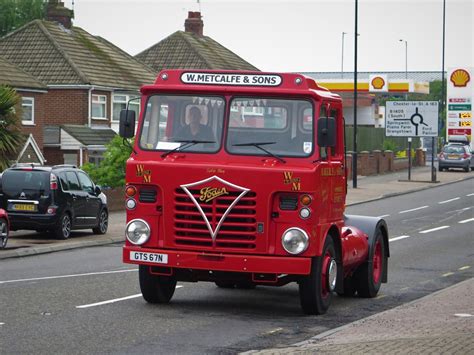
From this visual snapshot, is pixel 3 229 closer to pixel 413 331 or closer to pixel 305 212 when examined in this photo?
pixel 305 212

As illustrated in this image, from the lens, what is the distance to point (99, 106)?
63.9 m

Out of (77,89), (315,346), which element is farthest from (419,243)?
(77,89)

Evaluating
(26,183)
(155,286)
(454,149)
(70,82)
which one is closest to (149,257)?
(155,286)

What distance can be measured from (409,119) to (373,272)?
1894 inches

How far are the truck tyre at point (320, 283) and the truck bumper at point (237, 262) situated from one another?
0.40m

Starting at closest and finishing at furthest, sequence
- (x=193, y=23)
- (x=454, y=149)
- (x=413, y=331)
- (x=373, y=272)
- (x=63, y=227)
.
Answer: (x=413, y=331), (x=373, y=272), (x=63, y=227), (x=454, y=149), (x=193, y=23)

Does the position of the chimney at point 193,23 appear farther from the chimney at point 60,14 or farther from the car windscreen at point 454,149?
the car windscreen at point 454,149

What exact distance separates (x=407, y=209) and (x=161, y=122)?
28.9m

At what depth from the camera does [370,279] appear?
17.3 m

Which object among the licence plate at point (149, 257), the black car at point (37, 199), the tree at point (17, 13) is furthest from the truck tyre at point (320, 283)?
the tree at point (17, 13)

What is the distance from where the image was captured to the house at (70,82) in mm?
61281

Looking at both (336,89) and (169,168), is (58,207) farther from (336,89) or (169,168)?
(336,89)

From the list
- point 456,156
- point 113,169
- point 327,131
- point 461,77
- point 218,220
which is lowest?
point 456,156

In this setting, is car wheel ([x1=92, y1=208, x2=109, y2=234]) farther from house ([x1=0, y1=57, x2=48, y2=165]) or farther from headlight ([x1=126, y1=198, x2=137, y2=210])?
house ([x1=0, y1=57, x2=48, y2=165])
